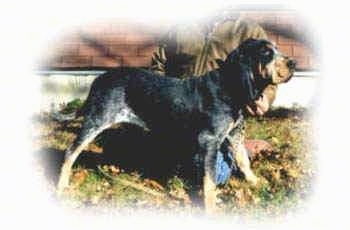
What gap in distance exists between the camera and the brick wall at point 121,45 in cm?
992

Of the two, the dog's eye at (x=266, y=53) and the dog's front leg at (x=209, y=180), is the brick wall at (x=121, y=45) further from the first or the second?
the dog's front leg at (x=209, y=180)

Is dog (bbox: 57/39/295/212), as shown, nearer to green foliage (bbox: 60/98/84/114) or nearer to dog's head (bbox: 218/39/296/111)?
dog's head (bbox: 218/39/296/111)

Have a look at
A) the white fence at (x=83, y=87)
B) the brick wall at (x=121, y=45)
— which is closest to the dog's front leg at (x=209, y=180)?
the brick wall at (x=121, y=45)

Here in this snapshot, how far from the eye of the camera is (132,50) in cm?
1052

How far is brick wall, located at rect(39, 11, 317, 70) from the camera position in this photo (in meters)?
9.92

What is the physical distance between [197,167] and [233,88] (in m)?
0.76

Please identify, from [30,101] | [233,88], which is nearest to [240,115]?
[233,88]

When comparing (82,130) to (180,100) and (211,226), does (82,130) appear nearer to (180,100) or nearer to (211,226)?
(180,100)

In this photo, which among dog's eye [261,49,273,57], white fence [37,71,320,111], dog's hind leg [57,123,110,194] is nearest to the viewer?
dog's eye [261,49,273,57]

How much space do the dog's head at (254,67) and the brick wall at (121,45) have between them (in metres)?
3.94

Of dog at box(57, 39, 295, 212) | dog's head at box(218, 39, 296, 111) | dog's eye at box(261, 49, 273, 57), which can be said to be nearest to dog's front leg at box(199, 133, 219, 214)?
dog at box(57, 39, 295, 212)

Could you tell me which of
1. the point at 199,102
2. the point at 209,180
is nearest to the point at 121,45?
the point at 199,102

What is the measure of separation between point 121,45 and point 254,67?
4.94 meters

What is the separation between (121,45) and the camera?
10.4 m
